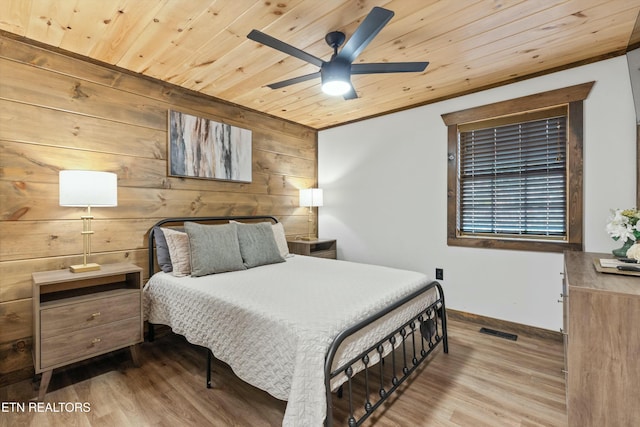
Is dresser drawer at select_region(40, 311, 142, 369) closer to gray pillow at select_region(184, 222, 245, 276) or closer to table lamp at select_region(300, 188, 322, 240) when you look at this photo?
gray pillow at select_region(184, 222, 245, 276)

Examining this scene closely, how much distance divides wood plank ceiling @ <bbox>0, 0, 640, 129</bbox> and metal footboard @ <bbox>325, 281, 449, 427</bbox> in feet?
5.85

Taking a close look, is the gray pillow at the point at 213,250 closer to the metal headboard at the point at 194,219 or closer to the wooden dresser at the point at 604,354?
the metal headboard at the point at 194,219

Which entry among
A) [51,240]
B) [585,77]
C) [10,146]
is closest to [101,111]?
[10,146]

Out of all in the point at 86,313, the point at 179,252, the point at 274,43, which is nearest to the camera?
the point at 274,43

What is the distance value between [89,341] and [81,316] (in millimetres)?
181

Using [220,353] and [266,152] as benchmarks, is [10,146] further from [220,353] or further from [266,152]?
[266,152]

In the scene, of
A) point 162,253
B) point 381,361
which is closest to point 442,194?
point 381,361

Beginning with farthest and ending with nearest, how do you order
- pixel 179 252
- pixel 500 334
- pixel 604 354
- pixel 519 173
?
pixel 519 173
pixel 500 334
pixel 179 252
pixel 604 354

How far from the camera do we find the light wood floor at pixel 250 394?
1712 mm

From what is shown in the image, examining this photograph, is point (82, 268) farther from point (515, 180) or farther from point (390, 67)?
point (515, 180)

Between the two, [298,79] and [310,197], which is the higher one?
[298,79]

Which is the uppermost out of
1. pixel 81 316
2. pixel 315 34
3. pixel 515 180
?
pixel 315 34

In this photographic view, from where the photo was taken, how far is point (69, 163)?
229 cm

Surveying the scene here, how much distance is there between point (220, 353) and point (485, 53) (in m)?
2.84
